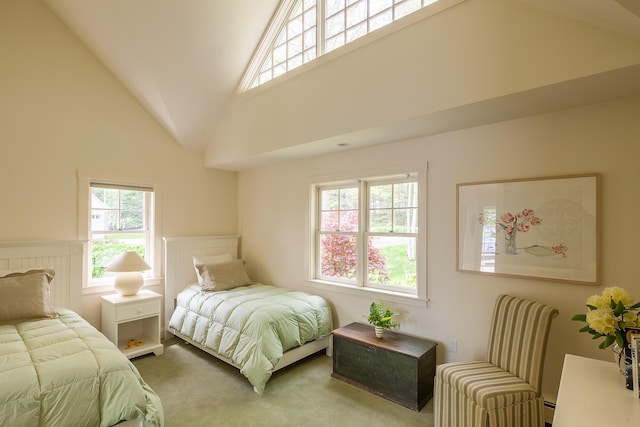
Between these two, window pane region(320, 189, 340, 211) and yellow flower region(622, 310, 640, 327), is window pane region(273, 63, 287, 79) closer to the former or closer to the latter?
window pane region(320, 189, 340, 211)

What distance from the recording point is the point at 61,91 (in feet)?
10.5

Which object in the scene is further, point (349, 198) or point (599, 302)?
point (349, 198)

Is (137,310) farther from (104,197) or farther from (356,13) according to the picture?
(356,13)

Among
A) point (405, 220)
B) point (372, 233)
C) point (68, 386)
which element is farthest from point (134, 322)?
point (405, 220)

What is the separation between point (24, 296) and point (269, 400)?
209 cm

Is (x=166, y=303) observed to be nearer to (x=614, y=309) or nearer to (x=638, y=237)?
(x=614, y=309)

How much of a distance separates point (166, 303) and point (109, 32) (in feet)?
9.68

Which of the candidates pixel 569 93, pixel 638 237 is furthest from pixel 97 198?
pixel 638 237

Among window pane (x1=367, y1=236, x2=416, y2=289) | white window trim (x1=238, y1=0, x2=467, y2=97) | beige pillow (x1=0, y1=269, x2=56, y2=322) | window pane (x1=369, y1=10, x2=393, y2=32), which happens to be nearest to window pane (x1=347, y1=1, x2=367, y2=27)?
window pane (x1=369, y1=10, x2=393, y2=32)

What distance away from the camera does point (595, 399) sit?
119 cm

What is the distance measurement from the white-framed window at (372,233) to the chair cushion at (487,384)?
0.78 metres

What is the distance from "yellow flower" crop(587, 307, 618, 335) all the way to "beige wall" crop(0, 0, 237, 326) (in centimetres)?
405

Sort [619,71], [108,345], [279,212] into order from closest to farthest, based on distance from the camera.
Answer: [619,71], [108,345], [279,212]

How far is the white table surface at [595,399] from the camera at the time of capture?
1.05 metres
